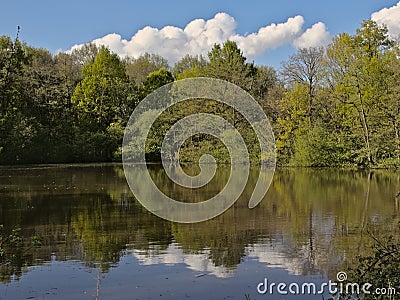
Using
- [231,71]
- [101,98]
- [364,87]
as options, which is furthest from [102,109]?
[364,87]

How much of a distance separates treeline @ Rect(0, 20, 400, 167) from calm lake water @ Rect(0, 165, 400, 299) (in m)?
14.6

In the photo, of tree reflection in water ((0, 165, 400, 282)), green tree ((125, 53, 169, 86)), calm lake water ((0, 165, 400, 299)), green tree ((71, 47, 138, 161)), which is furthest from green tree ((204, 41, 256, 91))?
calm lake water ((0, 165, 400, 299))

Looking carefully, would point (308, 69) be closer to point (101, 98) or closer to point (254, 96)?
point (254, 96)

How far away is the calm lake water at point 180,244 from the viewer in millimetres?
7520

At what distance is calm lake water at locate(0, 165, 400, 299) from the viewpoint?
7.52m

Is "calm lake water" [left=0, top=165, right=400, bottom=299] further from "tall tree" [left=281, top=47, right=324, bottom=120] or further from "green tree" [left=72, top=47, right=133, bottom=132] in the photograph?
"green tree" [left=72, top=47, right=133, bottom=132]

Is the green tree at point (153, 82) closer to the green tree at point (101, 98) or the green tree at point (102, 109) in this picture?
the green tree at point (102, 109)

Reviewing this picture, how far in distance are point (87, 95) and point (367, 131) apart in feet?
74.6

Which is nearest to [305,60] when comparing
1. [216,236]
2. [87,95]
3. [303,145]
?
[303,145]

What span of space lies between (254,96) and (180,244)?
3001cm

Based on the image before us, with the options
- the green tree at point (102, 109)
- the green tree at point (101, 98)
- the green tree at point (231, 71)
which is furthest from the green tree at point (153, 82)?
the green tree at point (231, 71)

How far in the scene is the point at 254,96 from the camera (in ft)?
129

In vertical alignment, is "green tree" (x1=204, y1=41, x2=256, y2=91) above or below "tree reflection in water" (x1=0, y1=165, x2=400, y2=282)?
above

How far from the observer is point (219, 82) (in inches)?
1483
